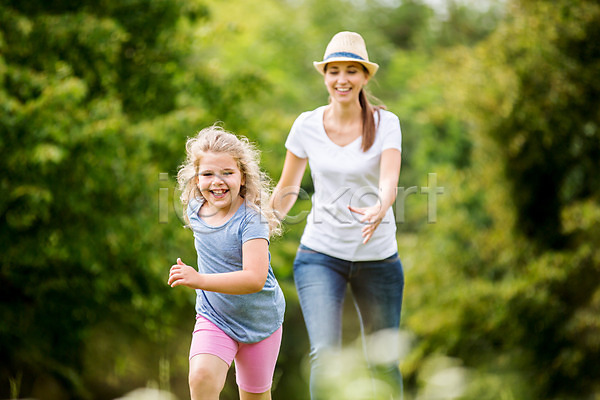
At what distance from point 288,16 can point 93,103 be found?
680 inches

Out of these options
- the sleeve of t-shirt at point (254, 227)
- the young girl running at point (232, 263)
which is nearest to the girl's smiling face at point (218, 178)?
the young girl running at point (232, 263)

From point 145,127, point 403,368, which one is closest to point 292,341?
point 403,368

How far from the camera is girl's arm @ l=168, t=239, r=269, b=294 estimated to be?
7.47 ft

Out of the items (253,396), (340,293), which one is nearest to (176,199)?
(340,293)

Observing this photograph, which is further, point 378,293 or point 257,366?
point 378,293

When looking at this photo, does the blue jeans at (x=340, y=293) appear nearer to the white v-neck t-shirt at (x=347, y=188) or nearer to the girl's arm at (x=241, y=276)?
the white v-neck t-shirt at (x=347, y=188)

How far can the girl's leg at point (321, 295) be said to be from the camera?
131 inches

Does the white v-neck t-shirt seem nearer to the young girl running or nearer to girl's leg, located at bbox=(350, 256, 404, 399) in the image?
girl's leg, located at bbox=(350, 256, 404, 399)

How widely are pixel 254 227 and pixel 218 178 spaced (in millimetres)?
223

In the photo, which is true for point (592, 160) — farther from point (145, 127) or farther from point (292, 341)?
point (292, 341)

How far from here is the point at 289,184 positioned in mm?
3498

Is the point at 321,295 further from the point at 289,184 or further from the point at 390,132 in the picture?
the point at 390,132

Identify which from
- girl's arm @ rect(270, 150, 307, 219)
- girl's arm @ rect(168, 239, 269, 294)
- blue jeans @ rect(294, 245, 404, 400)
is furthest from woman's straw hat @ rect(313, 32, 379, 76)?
girl's arm @ rect(168, 239, 269, 294)

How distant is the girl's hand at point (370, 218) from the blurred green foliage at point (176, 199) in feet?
15.8
